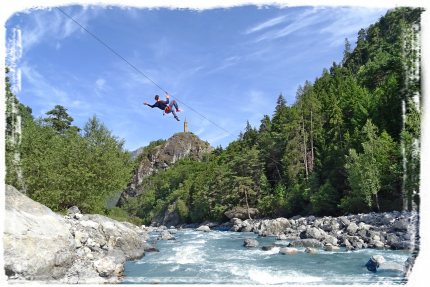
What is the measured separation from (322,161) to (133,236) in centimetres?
2839

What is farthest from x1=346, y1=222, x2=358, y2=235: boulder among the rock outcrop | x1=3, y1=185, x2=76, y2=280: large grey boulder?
x1=3, y1=185, x2=76, y2=280: large grey boulder

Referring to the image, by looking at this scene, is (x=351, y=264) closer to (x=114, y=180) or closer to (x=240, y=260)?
(x=240, y=260)

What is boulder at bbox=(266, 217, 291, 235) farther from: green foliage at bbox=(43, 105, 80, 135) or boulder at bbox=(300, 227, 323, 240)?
green foliage at bbox=(43, 105, 80, 135)

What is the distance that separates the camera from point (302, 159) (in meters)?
38.1

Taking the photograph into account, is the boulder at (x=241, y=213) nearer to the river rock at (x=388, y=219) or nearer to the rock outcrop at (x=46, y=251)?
the river rock at (x=388, y=219)

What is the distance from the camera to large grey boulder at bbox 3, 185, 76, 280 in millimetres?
7141

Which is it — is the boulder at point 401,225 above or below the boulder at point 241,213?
above

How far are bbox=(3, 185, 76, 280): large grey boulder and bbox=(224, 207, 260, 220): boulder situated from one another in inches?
1352

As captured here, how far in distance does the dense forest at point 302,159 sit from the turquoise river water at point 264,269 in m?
3.72

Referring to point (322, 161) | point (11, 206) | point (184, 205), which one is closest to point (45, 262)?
point (11, 206)

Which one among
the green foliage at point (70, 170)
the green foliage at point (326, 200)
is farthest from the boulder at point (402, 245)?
the green foliage at point (70, 170)

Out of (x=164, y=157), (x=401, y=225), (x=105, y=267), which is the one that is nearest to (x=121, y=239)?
(x=105, y=267)

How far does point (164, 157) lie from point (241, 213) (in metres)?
81.5

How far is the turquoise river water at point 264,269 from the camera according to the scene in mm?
9648
